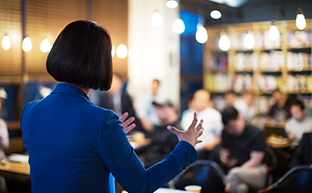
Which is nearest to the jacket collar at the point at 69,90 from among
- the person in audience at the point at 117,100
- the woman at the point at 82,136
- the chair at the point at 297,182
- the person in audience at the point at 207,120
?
the woman at the point at 82,136

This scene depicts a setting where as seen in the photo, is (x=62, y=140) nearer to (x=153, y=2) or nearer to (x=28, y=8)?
(x=28, y=8)

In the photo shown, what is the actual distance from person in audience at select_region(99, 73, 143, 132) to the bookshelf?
104 inches

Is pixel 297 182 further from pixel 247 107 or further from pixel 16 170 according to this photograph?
pixel 247 107

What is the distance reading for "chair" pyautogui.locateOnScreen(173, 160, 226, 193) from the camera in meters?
2.68

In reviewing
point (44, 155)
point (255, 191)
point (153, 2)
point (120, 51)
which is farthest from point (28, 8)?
point (44, 155)

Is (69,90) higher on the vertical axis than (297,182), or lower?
higher

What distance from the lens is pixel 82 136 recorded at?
1.00 metres

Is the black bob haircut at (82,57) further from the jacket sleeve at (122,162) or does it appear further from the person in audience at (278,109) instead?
the person in audience at (278,109)

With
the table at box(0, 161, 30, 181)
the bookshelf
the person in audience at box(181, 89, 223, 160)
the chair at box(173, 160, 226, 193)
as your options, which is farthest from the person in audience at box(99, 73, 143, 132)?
the chair at box(173, 160, 226, 193)

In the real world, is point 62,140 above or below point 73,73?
below

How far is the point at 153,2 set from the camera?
7.56m

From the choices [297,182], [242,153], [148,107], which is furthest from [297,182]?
[148,107]

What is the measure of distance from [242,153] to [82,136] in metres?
3.32

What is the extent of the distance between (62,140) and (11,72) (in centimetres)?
490
